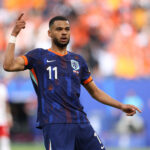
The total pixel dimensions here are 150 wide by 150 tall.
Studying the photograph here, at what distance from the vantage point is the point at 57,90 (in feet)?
17.6

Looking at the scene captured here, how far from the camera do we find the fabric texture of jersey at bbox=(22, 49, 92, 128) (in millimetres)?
5371

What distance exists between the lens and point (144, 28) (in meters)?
15.4

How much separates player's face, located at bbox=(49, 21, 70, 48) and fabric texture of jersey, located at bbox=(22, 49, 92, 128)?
0.46 ft

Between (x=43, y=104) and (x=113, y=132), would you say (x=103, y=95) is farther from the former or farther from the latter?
(x=113, y=132)

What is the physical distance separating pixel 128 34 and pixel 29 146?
15.9ft

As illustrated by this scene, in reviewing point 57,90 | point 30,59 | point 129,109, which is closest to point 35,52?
point 30,59

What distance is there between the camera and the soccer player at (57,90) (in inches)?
209

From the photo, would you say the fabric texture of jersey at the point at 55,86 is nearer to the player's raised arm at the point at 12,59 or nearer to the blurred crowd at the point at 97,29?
the player's raised arm at the point at 12,59

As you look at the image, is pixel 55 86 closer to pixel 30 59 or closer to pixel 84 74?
pixel 30 59

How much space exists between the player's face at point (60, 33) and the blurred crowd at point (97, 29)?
868 centimetres

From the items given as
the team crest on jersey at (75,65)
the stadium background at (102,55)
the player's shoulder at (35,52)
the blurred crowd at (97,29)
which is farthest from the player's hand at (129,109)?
the blurred crowd at (97,29)

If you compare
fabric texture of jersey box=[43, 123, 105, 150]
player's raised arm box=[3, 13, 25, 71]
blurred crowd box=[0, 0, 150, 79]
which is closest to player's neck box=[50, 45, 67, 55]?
player's raised arm box=[3, 13, 25, 71]

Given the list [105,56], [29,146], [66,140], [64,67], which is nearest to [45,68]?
[64,67]

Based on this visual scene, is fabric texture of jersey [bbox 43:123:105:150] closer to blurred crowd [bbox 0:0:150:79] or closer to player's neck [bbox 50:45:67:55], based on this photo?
player's neck [bbox 50:45:67:55]
